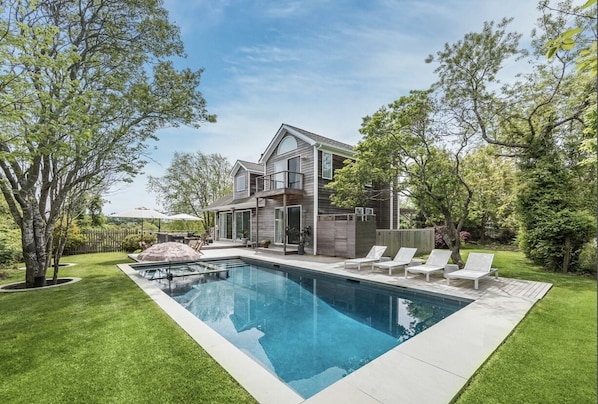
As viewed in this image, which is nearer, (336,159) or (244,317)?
(244,317)

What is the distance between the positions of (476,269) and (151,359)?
876 centimetres

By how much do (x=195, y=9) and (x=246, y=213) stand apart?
14422 millimetres

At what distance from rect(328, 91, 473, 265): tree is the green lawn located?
475 cm

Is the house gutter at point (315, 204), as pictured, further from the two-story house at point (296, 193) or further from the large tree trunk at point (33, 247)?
the large tree trunk at point (33, 247)

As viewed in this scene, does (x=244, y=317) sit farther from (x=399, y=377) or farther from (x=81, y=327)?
(x=399, y=377)

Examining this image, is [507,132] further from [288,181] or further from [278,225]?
[278,225]

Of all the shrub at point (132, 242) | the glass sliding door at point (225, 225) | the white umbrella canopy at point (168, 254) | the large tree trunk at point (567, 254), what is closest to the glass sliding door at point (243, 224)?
the glass sliding door at point (225, 225)

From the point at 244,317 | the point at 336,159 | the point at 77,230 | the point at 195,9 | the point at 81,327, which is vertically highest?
the point at 195,9

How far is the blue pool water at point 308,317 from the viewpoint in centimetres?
472

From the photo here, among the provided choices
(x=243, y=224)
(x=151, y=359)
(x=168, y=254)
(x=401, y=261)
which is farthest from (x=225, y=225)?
(x=151, y=359)

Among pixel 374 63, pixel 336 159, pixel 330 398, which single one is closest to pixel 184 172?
pixel 336 159

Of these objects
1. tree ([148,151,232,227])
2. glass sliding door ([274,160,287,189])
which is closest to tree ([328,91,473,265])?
glass sliding door ([274,160,287,189])

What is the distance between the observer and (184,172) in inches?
1272

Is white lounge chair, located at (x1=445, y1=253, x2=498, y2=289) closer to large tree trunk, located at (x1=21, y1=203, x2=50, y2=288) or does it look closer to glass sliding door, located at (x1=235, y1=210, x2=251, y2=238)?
large tree trunk, located at (x1=21, y1=203, x2=50, y2=288)
